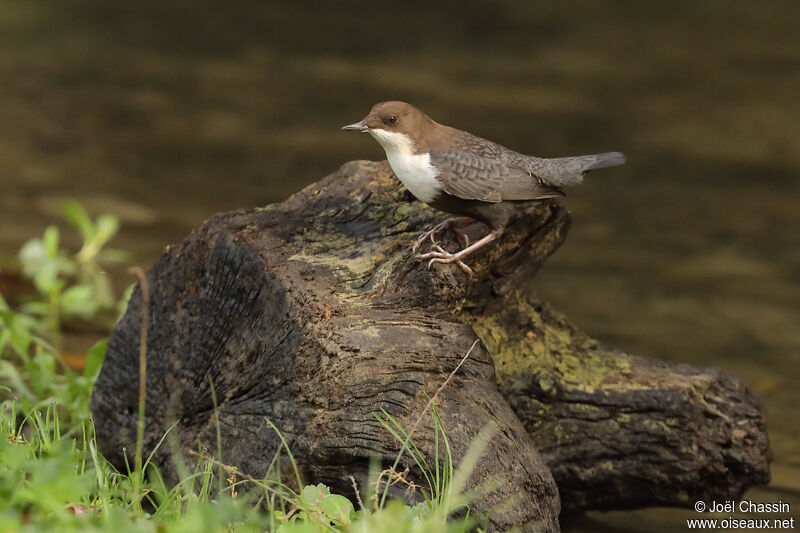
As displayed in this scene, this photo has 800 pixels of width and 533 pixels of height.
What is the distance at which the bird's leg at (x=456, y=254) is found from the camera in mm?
3568

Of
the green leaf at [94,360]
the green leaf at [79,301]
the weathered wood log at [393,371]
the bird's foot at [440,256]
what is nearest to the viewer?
the weathered wood log at [393,371]

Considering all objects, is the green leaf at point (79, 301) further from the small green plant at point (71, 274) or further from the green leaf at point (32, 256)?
the green leaf at point (32, 256)

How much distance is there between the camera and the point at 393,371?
334cm

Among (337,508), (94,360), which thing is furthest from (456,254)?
(94,360)

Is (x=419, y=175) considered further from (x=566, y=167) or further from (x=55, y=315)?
(x=55, y=315)

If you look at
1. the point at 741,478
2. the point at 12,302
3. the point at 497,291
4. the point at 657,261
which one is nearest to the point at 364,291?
the point at 497,291

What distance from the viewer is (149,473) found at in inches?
145

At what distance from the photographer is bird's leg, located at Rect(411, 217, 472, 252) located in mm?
3648

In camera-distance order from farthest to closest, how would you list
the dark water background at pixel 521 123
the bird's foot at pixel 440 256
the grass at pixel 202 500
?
the dark water background at pixel 521 123, the bird's foot at pixel 440 256, the grass at pixel 202 500

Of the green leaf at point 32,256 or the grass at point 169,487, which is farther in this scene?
the green leaf at point 32,256

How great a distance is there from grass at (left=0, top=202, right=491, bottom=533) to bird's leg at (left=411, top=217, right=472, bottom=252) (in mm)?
542

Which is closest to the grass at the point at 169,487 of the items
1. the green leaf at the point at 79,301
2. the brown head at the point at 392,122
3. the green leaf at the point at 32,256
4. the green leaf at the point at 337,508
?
the green leaf at the point at 337,508

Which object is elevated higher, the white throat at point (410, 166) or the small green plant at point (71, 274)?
the white throat at point (410, 166)

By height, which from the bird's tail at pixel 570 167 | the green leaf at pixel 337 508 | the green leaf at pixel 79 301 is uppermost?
the bird's tail at pixel 570 167
